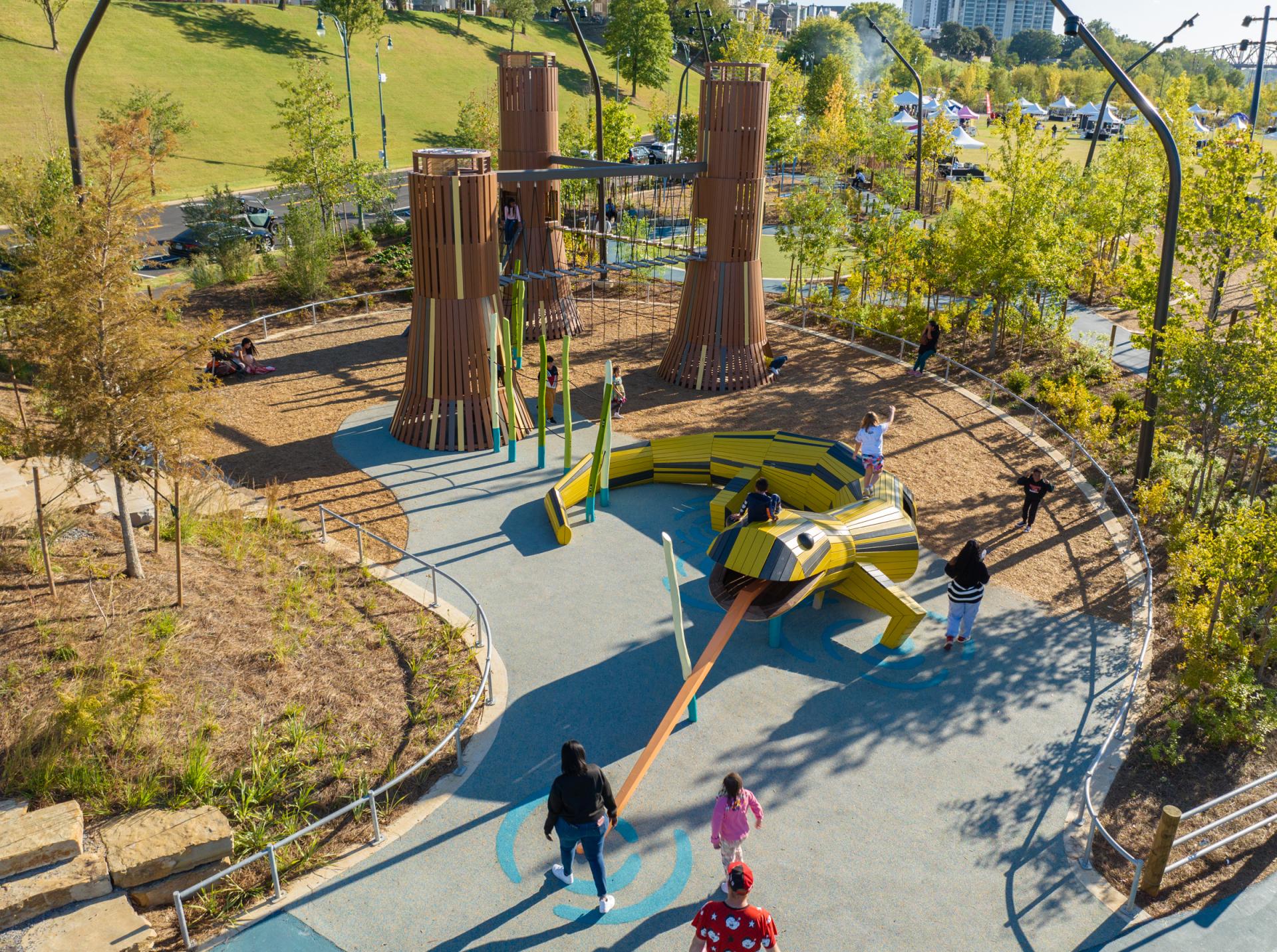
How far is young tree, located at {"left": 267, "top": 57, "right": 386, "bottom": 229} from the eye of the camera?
25.3m

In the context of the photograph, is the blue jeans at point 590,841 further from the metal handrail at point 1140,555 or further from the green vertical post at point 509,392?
the green vertical post at point 509,392

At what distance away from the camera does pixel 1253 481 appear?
13641 millimetres

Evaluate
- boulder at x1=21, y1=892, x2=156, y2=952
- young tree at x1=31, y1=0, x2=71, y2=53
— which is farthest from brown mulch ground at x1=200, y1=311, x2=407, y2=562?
young tree at x1=31, y1=0, x2=71, y2=53

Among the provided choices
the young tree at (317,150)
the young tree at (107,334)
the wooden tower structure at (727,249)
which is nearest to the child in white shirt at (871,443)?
the wooden tower structure at (727,249)

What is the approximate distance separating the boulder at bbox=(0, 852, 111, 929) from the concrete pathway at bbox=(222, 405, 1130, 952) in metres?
1.17

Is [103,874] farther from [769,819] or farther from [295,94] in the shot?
[295,94]

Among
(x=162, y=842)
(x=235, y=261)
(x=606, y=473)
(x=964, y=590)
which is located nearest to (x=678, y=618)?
(x=964, y=590)

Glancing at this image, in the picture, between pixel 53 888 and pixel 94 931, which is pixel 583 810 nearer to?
pixel 94 931

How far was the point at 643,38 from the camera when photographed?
213 ft

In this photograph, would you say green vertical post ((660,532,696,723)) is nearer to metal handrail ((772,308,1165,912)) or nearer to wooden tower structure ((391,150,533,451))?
metal handrail ((772,308,1165,912))

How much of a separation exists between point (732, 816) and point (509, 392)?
928 cm

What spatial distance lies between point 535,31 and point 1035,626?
8795 cm

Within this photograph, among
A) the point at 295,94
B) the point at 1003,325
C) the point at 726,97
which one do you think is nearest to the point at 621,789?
the point at 726,97

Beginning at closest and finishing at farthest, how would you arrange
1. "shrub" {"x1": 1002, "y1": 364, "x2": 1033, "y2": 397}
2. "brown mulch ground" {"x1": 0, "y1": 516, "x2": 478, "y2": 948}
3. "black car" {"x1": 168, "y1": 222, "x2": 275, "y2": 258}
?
"brown mulch ground" {"x1": 0, "y1": 516, "x2": 478, "y2": 948} → "shrub" {"x1": 1002, "y1": 364, "x2": 1033, "y2": 397} → "black car" {"x1": 168, "y1": 222, "x2": 275, "y2": 258}
